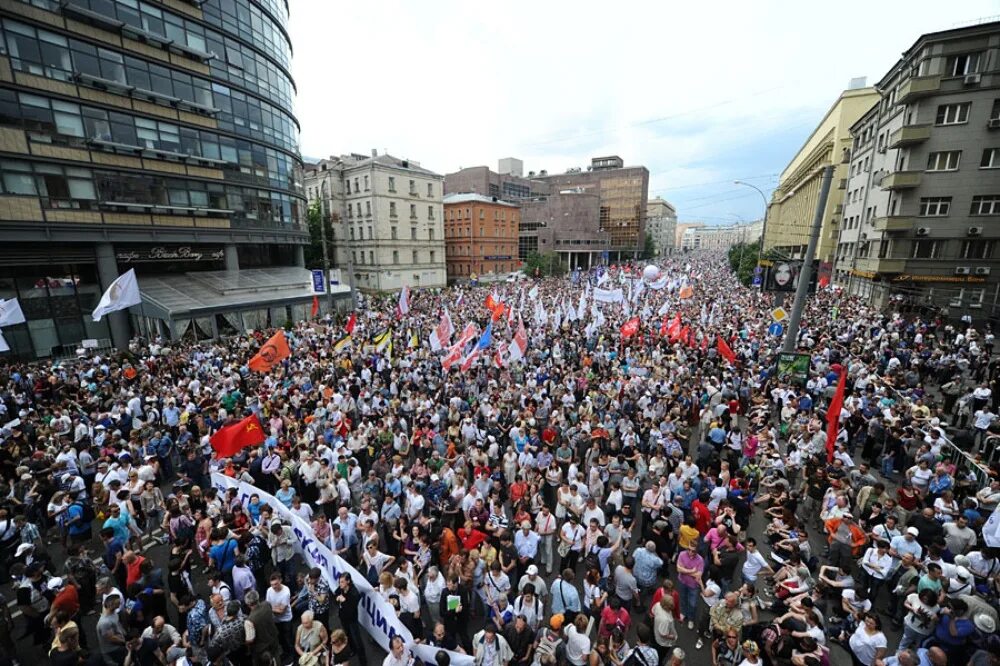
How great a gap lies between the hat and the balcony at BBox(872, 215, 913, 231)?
107ft

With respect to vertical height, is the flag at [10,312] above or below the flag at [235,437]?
above

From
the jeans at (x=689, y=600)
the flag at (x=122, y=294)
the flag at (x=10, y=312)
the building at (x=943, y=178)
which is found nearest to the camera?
the jeans at (x=689, y=600)

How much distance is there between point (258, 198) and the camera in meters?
32.6

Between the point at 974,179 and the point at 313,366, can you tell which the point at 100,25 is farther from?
the point at 974,179

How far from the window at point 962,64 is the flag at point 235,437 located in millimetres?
39598

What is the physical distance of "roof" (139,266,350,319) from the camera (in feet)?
80.4

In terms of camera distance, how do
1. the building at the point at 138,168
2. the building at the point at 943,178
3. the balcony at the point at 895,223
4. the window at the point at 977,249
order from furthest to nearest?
the balcony at the point at 895,223 < the window at the point at 977,249 < the building at the point at 943,178 < the building at the point at 138,168

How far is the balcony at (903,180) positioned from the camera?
2820 cm

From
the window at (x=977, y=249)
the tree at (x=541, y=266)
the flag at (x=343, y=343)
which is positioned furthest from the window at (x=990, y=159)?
the tree at (x=541, y=266)

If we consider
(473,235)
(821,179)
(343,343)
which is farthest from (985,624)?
(473,235)

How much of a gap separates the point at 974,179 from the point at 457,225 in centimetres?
5667

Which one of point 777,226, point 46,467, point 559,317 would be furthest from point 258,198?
point 777,226

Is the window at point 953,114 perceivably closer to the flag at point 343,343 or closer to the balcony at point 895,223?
the balcony at point 895,223

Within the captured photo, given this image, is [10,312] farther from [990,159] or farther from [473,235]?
[473,235]
